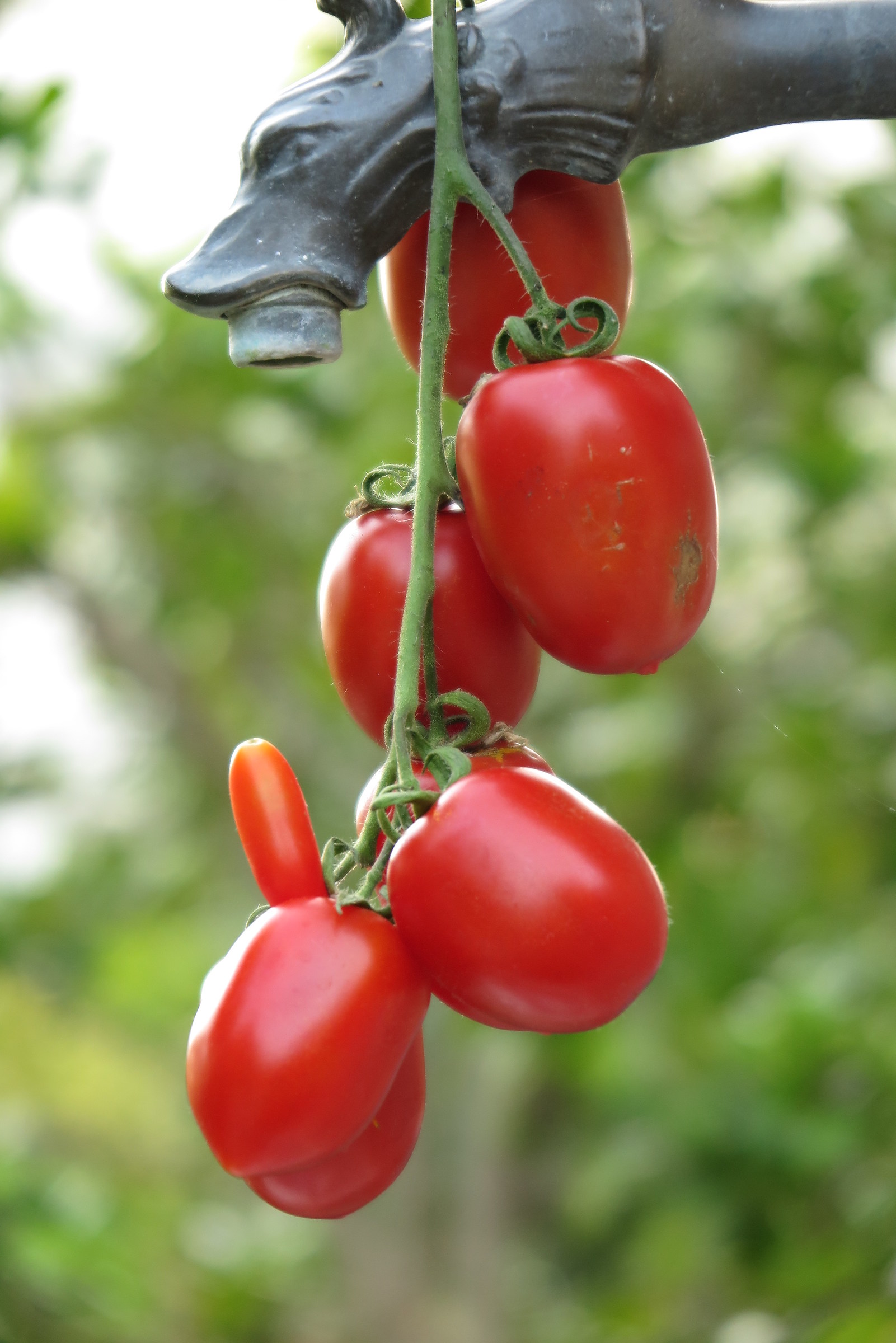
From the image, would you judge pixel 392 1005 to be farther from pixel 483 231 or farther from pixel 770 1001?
pixel 770 1001

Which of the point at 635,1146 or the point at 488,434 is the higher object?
the point at 488,434

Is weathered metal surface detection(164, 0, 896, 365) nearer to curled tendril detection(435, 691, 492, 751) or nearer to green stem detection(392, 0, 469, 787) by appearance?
green stem detection(392, 0, 469, 787)

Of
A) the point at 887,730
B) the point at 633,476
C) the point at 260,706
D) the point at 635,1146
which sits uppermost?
the point at 633,476

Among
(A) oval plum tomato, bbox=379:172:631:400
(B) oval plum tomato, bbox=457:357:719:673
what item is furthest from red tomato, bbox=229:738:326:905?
(A) oval plum tomato, bbox=379:172:631:400

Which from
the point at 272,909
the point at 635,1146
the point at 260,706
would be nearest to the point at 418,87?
the point at 272,909

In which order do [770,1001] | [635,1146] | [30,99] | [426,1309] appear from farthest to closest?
[426,1309]
[635,1146]
[770,1001]
[30,99]

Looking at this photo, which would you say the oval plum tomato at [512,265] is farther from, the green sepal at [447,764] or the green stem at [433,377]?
the green sepal at [447,764]

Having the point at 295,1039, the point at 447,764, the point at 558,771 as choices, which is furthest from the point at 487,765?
the point at 558,771

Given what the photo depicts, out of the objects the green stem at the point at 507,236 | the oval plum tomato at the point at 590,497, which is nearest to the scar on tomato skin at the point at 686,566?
the oval plum tomato at the point at 590,497

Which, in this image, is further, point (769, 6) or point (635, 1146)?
point (635, 1146)
